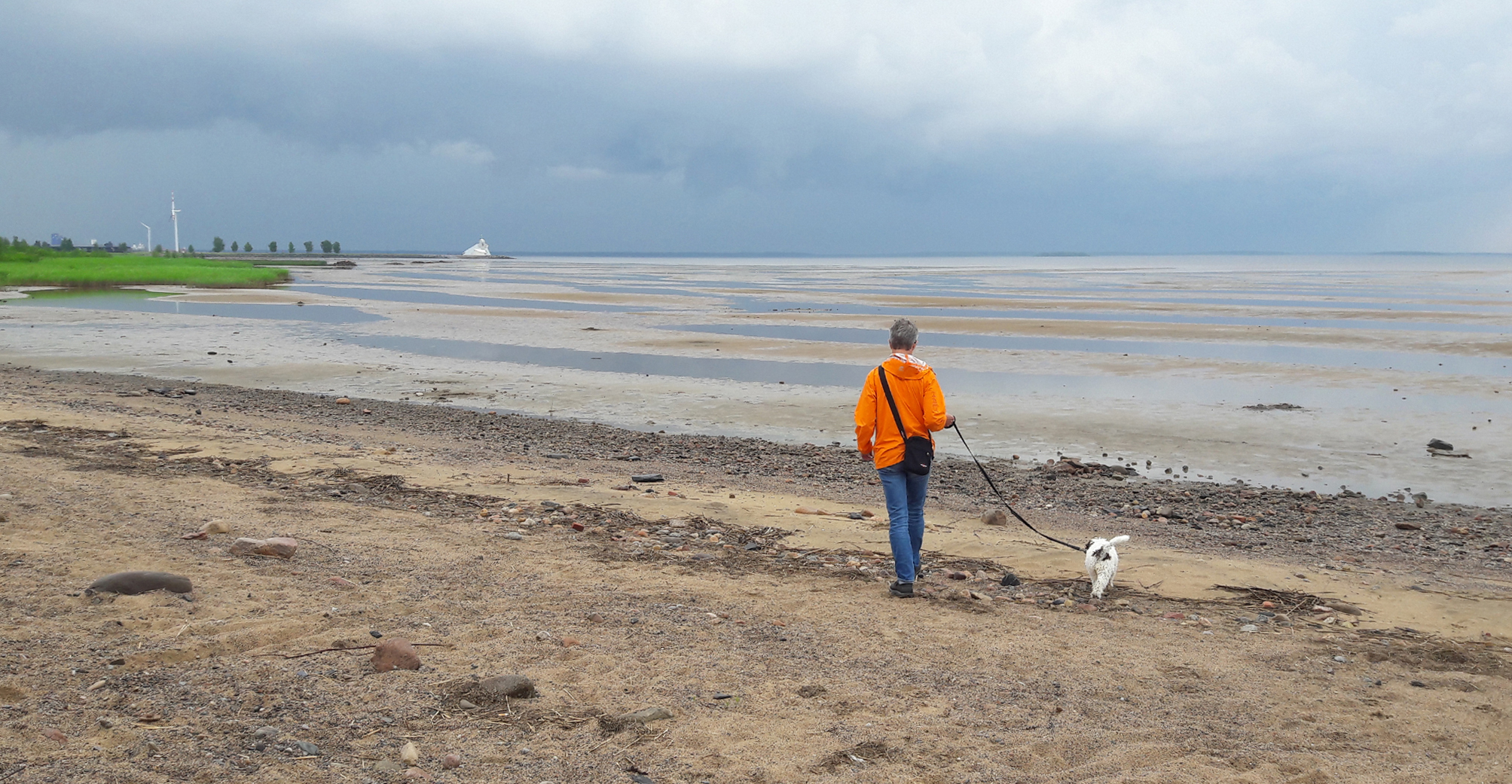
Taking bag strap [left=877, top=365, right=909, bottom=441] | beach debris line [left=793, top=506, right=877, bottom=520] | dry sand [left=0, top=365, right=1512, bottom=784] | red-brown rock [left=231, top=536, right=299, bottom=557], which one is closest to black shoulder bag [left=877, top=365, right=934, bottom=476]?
bag strap [left=877, top=365, right=909, bottom=441]

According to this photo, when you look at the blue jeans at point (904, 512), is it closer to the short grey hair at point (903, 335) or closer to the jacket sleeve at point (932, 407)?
the jacket sleeve at point (932, 407)

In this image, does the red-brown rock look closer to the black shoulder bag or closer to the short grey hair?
the black shoulder bag

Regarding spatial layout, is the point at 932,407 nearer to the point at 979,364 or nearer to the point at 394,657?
the point at 394,657

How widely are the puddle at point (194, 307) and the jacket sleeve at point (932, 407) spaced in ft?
127

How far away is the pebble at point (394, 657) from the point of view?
587 cm

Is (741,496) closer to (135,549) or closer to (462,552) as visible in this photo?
(462,552)

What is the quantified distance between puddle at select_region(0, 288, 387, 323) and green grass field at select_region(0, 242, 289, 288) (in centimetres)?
820

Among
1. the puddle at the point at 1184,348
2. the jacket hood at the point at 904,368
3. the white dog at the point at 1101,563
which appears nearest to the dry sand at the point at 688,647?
the white dog at the point at 1101,563

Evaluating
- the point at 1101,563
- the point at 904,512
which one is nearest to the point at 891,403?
the point at 904,512

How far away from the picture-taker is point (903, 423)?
307 inches

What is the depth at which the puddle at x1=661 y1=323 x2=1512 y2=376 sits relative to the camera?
28.6 metres

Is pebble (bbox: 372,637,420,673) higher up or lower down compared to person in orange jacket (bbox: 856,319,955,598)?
lower down

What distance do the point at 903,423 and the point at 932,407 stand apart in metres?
0.24

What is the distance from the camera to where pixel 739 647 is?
6.56 meters
